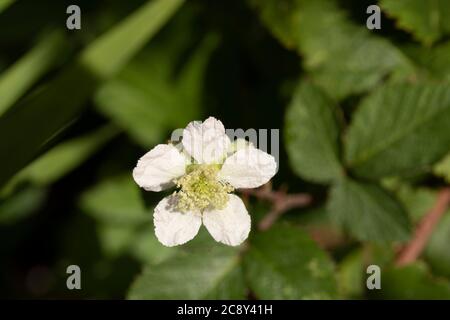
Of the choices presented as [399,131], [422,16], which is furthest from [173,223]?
[422,16]

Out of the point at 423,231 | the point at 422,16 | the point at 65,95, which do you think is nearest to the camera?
the point at 65,95

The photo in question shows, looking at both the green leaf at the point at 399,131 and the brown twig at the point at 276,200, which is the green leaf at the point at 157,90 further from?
the green leaf at the point at 399,131

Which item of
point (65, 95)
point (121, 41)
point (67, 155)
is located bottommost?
point (67, 155)

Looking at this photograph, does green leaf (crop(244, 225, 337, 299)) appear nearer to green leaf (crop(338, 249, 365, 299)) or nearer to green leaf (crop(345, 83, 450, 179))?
green leaf (crop(345, 83, 450, 179))

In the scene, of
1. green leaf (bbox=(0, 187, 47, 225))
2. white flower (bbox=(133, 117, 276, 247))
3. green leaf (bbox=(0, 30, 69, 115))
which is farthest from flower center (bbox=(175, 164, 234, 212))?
green leaf (bbox=(0, 187, 47, 225))

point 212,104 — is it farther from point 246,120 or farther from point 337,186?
point 337,186

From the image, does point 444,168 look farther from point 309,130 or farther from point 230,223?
point 230,223

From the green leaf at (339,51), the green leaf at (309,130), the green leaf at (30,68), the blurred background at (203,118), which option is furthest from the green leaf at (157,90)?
the green leaf at (309,130)
